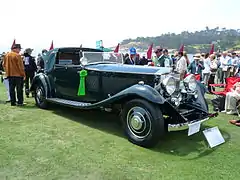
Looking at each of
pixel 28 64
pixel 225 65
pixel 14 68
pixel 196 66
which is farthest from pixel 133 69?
pixel 225 65

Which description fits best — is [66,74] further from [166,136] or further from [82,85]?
[166,136]

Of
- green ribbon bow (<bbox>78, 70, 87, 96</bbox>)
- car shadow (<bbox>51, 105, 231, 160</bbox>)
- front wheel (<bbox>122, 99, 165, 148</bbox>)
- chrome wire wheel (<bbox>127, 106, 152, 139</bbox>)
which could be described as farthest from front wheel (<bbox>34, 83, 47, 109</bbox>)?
chrome wire wheel (<bbox>127, 106, 152, 139</bbox>)

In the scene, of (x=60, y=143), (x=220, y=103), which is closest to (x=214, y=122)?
(x=220, y=103)

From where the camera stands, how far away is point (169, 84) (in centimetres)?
452

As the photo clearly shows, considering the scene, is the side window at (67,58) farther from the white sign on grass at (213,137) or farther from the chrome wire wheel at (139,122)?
the white sign on grass at (213,137)

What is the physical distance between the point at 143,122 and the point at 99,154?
0.87 m

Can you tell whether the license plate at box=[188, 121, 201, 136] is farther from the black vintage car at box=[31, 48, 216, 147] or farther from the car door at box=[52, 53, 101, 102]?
the car door at box=[52, 53, 101, 102]

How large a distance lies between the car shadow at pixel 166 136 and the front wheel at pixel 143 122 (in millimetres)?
245

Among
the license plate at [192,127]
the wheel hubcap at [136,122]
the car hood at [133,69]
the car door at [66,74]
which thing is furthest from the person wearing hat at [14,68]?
the license plate at [192,127]

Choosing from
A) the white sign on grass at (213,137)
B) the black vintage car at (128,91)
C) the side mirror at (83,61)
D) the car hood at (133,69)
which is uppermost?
the side mirror at (83,61)

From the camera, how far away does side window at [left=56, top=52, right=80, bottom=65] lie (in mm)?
6551

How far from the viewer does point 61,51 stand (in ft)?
21.4

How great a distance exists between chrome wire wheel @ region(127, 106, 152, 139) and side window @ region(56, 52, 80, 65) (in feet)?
9.29

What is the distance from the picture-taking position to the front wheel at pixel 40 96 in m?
6.63
